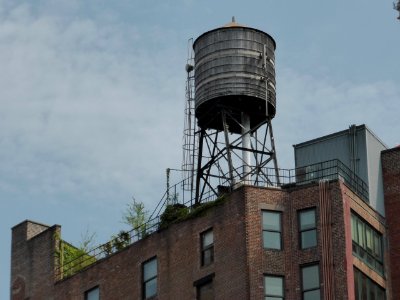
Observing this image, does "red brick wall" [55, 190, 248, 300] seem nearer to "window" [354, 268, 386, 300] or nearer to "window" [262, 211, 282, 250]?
"window" [262, 211, 282, 250]

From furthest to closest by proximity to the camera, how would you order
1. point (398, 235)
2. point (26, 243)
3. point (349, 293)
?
point (26, 243)
point (398, 235)
point (349, 293)

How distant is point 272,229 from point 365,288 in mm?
5497

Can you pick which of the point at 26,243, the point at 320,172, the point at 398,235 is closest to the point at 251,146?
the point at 320,172

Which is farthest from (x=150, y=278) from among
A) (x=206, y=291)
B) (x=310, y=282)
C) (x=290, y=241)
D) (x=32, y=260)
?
(x=32, y=260)

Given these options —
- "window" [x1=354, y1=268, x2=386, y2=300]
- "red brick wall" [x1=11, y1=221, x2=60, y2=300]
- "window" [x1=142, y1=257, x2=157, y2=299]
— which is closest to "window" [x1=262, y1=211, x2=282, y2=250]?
"window" [x1=354, y1=268, x2=386, y2=300]

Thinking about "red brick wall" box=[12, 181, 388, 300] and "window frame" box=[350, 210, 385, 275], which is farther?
"window frame" box=[350, 210, 385, 275]

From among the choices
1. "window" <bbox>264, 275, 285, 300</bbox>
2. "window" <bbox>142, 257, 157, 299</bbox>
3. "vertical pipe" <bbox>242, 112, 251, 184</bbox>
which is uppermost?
"vertical pipe" <bbox>242, 112, 251, 184</bbox>

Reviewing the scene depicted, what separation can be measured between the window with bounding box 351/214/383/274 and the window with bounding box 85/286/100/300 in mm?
→ 16433

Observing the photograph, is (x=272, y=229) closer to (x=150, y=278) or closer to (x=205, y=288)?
(x=205, y=288)

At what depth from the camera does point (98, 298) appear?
8831 cm

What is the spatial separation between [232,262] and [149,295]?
7.86m

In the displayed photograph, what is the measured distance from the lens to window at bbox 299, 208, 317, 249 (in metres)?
78.5

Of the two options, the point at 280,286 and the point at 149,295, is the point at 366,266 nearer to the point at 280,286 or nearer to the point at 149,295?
the point at 280,286

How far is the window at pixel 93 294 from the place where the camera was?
8844 cm
